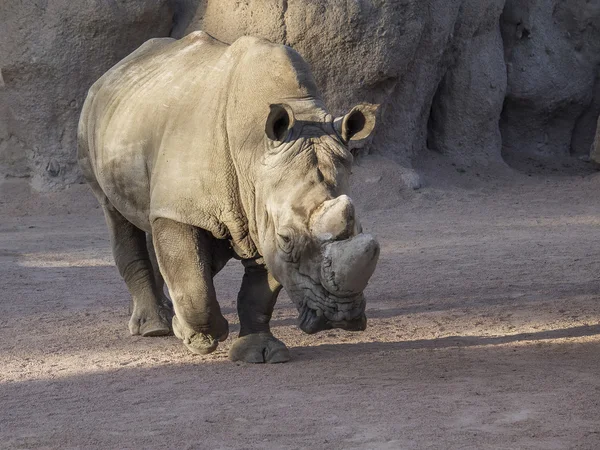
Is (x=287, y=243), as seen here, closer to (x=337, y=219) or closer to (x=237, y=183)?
(x=337, y=219)

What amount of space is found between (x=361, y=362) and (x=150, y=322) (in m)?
1.58

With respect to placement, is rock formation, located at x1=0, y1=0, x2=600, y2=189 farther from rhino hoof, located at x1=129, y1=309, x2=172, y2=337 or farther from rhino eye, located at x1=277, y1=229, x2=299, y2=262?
rhino eye, located at x1=277, y1=229, x2=299, y2=262

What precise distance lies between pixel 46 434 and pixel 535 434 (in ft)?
6.64

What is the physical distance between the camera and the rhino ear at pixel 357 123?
547cm

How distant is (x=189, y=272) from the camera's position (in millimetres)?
5883

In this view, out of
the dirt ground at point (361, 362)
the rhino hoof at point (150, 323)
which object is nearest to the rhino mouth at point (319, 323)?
the dirt ground at point (361, 362)

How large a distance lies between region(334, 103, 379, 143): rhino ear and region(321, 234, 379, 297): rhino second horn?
76 cm

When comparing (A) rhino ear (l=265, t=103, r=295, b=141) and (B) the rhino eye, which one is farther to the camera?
(A) rhino ear (l=265, t=103, r=295, b=141)

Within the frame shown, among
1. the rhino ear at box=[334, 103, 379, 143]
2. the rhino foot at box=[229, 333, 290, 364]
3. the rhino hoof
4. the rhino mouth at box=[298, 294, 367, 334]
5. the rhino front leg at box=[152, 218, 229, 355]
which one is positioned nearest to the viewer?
the rhino mouth at box=[298, 294, 367, 334]

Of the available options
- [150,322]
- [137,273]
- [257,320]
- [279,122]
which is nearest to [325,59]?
[137,273]

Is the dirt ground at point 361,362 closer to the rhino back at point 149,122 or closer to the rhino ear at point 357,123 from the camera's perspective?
the rhino back at point 149,122

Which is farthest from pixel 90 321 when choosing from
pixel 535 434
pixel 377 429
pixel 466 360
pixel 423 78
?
pixel 423 78

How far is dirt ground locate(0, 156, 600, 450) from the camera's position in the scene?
4.62 meters

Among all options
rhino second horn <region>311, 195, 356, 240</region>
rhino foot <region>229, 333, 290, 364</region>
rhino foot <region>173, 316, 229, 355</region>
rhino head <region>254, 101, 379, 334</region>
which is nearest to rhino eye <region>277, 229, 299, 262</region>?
rhino head <region>254, 101, 379, 334</region>
